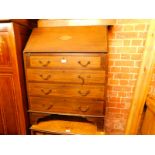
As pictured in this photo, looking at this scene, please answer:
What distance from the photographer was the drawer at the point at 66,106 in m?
1.58

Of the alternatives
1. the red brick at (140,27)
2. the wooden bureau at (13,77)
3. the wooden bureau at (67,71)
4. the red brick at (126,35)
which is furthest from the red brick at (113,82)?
the wooden bureau at (13,77)

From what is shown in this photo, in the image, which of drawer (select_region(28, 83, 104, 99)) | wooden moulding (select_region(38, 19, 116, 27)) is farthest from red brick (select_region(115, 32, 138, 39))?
drawer (select_region(28, 83, 104, 99))

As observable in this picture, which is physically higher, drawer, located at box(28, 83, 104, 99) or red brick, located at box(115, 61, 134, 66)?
red brick, located at box(115, 61, 134, 66)

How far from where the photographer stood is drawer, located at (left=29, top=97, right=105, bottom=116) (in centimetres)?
158

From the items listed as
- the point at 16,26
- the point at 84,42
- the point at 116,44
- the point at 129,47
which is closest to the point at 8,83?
the point at 16,26

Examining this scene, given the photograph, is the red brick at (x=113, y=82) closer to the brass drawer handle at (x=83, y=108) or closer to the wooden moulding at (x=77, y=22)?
the brass drawer handle at (x=83, y=108)

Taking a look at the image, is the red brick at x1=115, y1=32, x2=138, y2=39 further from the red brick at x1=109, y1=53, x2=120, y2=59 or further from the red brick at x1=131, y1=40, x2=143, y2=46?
the red brick at x1=109, y1=53, x2=120, y2=59

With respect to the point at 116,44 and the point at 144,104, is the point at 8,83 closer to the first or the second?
the point at 116,44

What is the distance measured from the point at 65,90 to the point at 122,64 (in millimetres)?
736

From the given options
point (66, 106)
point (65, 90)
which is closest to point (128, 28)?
point (65, 90)

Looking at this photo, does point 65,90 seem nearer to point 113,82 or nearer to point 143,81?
point 113,82

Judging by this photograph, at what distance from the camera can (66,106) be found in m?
1.63
